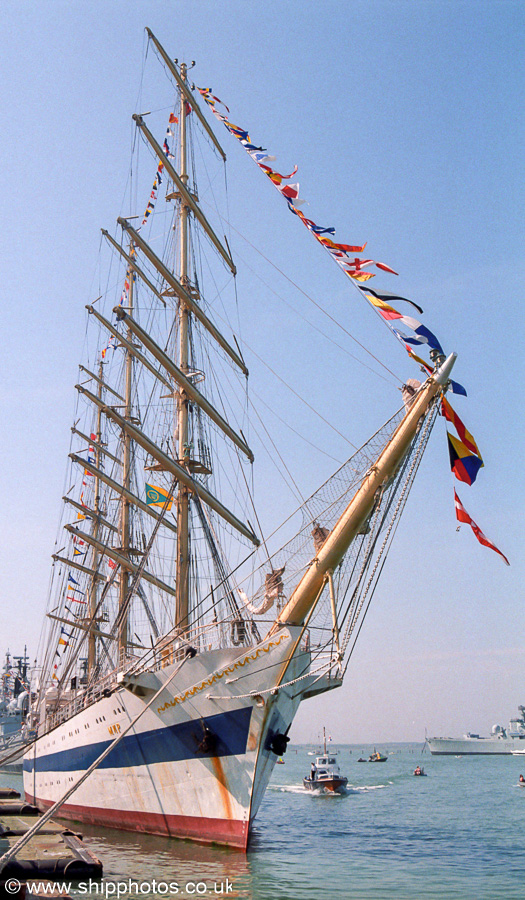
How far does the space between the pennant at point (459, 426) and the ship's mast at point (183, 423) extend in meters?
10.2

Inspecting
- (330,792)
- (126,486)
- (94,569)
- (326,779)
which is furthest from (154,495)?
(330,792)

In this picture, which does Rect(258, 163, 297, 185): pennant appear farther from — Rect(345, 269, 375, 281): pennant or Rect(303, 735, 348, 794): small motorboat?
Rect(303, 735, 348, 794): small motorboat

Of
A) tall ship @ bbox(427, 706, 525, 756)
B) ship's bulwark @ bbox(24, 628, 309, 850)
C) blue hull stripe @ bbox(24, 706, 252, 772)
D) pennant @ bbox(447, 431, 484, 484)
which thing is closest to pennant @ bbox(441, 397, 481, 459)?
pennant @ bbox(447, 431, 484, 484)

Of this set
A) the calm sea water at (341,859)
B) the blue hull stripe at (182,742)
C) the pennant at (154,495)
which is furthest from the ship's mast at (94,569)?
the blue hull stripe at (182,742)

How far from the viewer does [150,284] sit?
1400 inches

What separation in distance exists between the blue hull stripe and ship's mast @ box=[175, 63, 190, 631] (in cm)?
320

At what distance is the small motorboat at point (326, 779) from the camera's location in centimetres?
4341

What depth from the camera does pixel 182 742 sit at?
18734 mm

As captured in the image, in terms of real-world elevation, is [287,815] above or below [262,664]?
below

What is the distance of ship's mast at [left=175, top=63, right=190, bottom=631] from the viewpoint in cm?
2331

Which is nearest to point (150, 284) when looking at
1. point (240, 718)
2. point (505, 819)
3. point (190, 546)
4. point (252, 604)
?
point (190, 546)

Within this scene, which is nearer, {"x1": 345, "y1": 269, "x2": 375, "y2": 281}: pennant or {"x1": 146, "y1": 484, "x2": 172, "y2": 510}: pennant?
{"x1": 345, "y1": 269, "x2": 375, "y2": 281}: pennant

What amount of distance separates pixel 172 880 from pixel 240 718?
13.5ft

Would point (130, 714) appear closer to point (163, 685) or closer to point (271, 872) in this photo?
point (163, 685)
